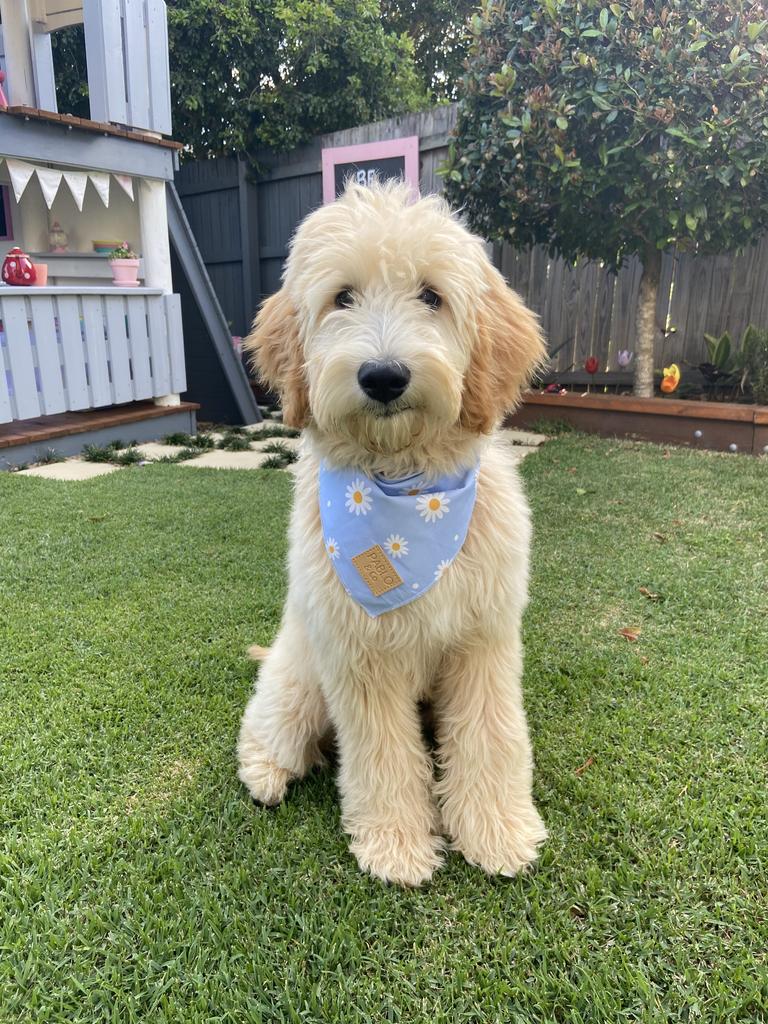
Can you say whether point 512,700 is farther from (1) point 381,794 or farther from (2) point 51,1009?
(2) point 51,1009

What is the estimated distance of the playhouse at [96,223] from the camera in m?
6.03

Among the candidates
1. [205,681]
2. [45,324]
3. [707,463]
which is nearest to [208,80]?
[45,324]

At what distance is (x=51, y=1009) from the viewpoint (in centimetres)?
148

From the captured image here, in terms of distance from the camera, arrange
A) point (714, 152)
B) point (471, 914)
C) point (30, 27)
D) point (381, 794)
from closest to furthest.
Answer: point (471, 914)
point (381, 794)
point (714, 152)
point (30, 27)

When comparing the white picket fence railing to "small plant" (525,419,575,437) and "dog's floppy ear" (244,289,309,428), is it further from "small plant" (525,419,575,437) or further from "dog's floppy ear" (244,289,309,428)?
"dog's floppy ear" (244,289,309,428)

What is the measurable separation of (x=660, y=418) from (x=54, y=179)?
20.4 feet

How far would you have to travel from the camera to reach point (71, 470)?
235 inches

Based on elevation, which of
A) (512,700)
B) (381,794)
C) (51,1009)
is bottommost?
(51,1009)

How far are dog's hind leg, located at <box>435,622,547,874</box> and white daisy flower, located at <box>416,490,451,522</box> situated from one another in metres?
0.41

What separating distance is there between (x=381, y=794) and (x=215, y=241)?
9.77 meters

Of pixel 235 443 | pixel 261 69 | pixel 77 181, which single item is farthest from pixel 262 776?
pixel 261 69

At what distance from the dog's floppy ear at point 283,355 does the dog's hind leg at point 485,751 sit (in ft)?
2.84

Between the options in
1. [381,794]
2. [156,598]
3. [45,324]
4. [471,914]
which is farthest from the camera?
[45,324]

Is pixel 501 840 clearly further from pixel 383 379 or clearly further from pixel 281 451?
pixel 281 451
